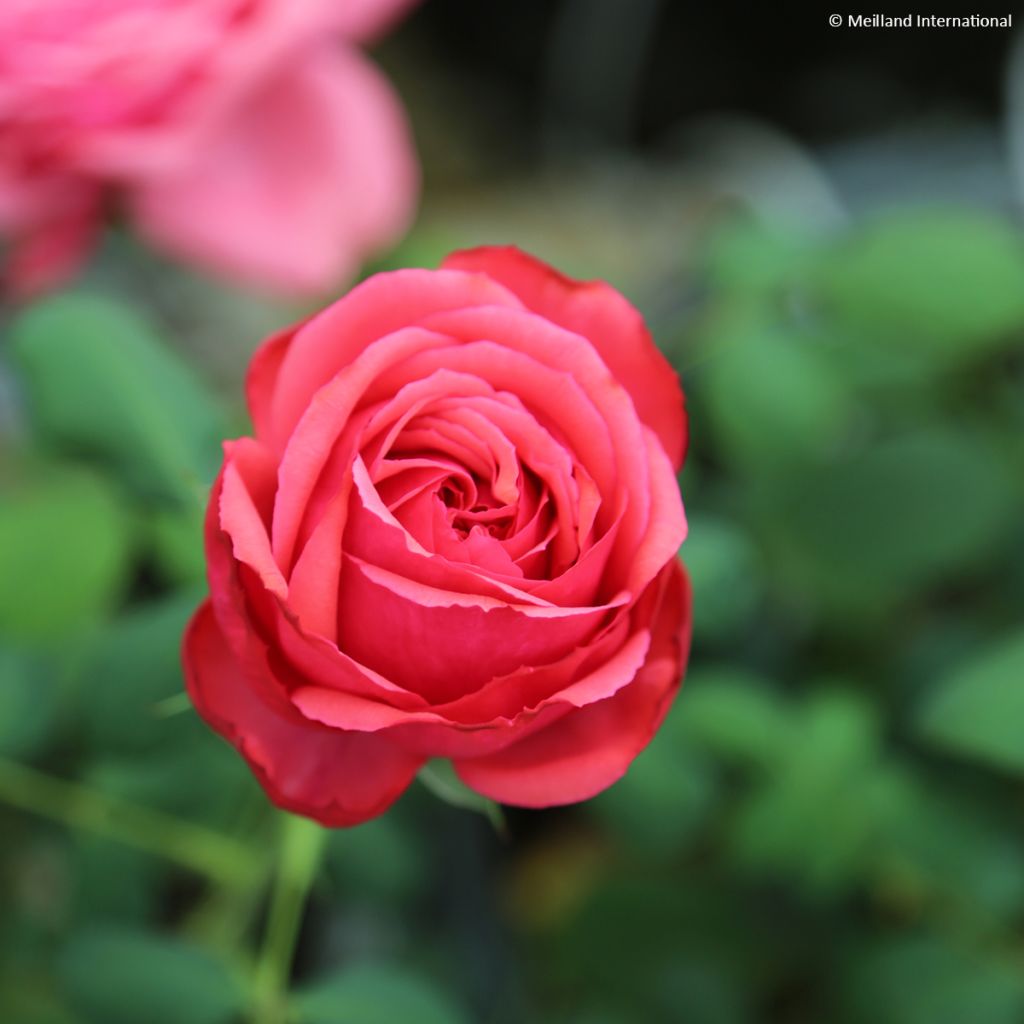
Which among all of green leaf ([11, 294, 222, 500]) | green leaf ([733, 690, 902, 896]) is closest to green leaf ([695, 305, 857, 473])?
green leaf ([733, 690, 902, 896])

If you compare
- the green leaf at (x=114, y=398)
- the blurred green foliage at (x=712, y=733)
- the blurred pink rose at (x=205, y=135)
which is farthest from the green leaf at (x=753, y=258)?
the green leaf at (x=114, y=398)

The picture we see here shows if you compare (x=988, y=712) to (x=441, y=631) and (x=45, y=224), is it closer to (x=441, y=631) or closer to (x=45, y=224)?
(x=441, y=631)

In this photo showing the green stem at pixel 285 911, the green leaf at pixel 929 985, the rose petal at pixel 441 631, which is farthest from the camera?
the green leaf at pixel 929 985

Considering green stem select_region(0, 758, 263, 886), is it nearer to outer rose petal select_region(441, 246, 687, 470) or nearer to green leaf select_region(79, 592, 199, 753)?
green leaf select_region(79, 592, 199, 753)

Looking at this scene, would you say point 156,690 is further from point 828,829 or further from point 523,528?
point 828,829

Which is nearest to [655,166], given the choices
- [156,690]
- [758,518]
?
[758,518]

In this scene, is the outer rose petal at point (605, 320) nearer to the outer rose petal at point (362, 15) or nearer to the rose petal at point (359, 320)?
the rose petal at point (359, 320)
